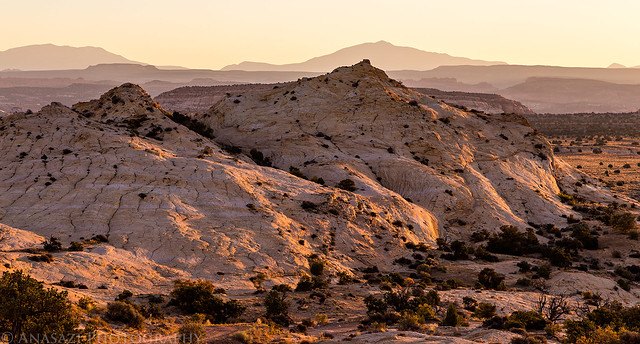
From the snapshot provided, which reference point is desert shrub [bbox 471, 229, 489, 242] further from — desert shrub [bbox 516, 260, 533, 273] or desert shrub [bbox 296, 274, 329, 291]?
desert shrub [bbox 296, 274, 329, 291]

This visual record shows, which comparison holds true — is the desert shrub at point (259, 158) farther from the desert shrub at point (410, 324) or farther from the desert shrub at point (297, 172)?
the desert shrub at point (410, 324)

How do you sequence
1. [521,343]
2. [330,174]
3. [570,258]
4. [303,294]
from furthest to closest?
[330,174], [570,258], [303,294], [521,343]

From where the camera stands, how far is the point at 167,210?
130ft

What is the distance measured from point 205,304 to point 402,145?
1612 inches

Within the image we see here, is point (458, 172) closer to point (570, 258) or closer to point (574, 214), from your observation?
point (574, 214)

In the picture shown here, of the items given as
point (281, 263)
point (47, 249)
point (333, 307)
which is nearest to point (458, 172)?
point (281, 263)

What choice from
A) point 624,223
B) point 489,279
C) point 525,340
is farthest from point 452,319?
point 624,223

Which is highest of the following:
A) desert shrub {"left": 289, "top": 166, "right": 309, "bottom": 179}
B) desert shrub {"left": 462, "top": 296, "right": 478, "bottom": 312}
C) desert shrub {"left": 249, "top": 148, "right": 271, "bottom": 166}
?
desert shrub {"left": 249, "top": 148, "right": 271, "bottom": 166}

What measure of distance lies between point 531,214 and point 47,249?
47987mm

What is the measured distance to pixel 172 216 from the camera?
3888 cm

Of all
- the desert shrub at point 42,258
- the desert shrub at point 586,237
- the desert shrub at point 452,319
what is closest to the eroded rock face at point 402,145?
the desert shrub at point 586,237

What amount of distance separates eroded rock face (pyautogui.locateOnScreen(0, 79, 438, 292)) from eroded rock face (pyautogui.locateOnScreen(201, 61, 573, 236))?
19.5 feet

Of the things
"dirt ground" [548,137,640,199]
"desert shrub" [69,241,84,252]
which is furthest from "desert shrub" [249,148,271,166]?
"dirt ground" [548,137,640,199]

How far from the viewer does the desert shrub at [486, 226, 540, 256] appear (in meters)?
48.1
